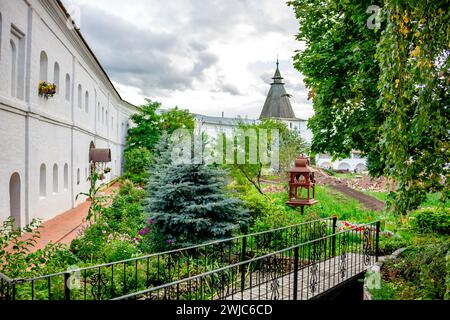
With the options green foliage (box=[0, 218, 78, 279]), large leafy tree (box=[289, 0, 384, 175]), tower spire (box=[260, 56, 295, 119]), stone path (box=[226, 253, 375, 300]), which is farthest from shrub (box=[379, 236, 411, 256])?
tower spire (box=[260, 56, 295, 119])

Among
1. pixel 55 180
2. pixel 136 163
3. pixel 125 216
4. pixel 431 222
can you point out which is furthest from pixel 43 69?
pixel 136 163

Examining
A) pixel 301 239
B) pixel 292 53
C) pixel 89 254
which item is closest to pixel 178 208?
pixel 89 254

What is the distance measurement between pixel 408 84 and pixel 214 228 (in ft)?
16.5

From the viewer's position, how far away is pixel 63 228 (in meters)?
11.4

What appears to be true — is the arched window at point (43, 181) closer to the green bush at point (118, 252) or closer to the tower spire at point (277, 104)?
the green bush at point (118, 252)

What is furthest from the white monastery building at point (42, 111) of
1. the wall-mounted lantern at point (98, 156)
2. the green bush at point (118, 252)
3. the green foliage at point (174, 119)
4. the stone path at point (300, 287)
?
the green foliage at point (174, 119)

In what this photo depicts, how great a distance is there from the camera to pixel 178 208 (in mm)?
8711

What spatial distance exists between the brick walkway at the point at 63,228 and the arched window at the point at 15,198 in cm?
75

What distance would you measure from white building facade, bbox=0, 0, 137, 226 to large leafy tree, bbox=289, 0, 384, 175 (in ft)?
24.3

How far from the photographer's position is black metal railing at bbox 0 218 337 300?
189 inches

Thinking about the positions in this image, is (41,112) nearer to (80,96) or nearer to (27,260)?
(27,260)

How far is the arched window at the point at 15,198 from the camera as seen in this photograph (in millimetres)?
9656

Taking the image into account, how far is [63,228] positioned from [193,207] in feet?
17.2
